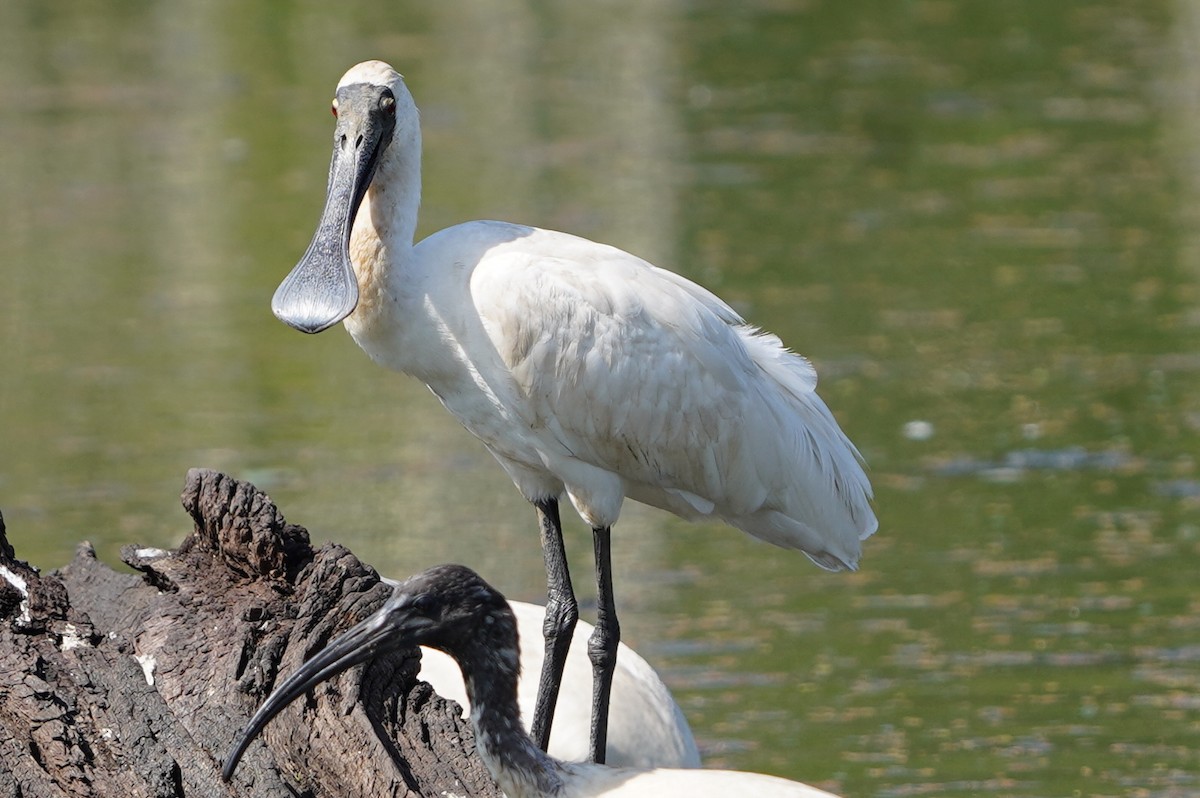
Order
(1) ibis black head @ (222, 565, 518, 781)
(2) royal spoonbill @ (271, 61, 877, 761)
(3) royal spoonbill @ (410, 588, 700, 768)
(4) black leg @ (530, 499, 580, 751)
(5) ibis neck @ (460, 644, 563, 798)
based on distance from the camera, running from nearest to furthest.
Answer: (1) ibis black head @ (222, 565, 518, 781), (5) ibis neck @ (460, 644, 563, 798), (2) royal spoonbill @ (271, 61, 877, 761), (4) black leg @ (530, 499, 580, 751), (3) royal spoonbill @ (410, 588, 700, 768)

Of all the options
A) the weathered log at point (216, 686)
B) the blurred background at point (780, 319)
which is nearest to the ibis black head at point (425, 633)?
the weathered log at point (216, 686)

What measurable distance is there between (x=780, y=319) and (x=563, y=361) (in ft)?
20.0

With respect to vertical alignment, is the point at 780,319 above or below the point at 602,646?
above

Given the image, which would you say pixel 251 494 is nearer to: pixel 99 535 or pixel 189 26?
pixel 99 535

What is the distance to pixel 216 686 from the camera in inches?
220

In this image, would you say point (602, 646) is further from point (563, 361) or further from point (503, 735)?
point (503, 735)

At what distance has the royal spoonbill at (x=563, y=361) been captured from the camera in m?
6.12

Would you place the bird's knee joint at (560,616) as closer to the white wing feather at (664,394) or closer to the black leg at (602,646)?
the black leg at (602,646)

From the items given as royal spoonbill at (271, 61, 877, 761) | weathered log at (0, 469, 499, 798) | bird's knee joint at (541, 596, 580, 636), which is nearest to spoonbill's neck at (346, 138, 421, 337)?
royal spoonbill at (271, 61, 877, 761)

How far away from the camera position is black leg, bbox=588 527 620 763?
21.2 ft

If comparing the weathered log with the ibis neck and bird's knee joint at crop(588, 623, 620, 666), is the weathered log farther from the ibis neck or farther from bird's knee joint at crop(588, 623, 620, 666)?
bird's knee joint at crop(588, 623, 620, 666)

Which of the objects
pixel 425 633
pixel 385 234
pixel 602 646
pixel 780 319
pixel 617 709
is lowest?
pixel 617 709

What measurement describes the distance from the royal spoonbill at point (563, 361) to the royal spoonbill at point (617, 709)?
0.90 ft

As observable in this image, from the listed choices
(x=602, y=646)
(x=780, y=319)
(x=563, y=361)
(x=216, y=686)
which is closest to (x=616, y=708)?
(x=602, y=646)
